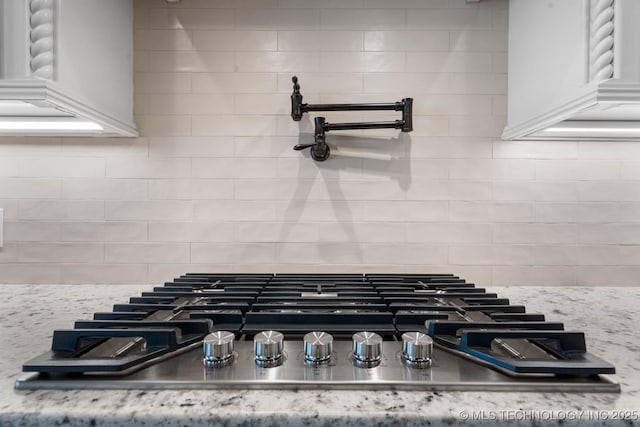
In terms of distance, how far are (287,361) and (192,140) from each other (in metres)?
1.02

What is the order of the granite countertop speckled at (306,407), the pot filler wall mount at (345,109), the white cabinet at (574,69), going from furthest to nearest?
the pot filler wall mount at (345,109) < the white cabinet at (574,69) < the granite countertop speckled at (306,407)

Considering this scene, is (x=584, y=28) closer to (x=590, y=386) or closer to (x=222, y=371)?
(x=590, y=386)

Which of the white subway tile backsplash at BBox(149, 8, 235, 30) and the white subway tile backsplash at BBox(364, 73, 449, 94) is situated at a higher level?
the white subway tile backsplash at BBox(149, 8, 235, 30)

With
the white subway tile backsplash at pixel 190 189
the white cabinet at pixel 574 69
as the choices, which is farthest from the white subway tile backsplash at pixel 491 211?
the white subway tile backsplash at pixel 190 189

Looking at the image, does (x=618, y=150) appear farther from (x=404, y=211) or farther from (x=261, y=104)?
(x=261, y=104)

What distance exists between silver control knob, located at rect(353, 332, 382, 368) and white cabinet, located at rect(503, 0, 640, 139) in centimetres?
74

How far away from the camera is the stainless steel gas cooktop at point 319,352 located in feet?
1.52

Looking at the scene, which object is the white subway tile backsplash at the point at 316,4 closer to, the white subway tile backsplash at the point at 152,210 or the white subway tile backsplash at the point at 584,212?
the white subway tile backsplash at the point at 152,210

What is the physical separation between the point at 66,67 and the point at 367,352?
1.00m

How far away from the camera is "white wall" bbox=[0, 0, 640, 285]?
1.28 meters

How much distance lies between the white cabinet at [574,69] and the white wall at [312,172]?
103 mm

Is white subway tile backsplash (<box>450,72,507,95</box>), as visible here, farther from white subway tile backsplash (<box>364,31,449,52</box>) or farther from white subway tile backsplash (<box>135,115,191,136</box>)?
white subway tile backsplash (<box>135,115,191,136</box>)

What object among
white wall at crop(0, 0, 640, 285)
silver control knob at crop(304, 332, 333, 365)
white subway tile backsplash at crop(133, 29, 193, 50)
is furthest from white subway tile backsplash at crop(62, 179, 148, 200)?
silver control knob at crop(304, 332, 333, 365)

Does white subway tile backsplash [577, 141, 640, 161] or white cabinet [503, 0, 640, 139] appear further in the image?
white subway tile backsplash [577, 141, 640, 161]
